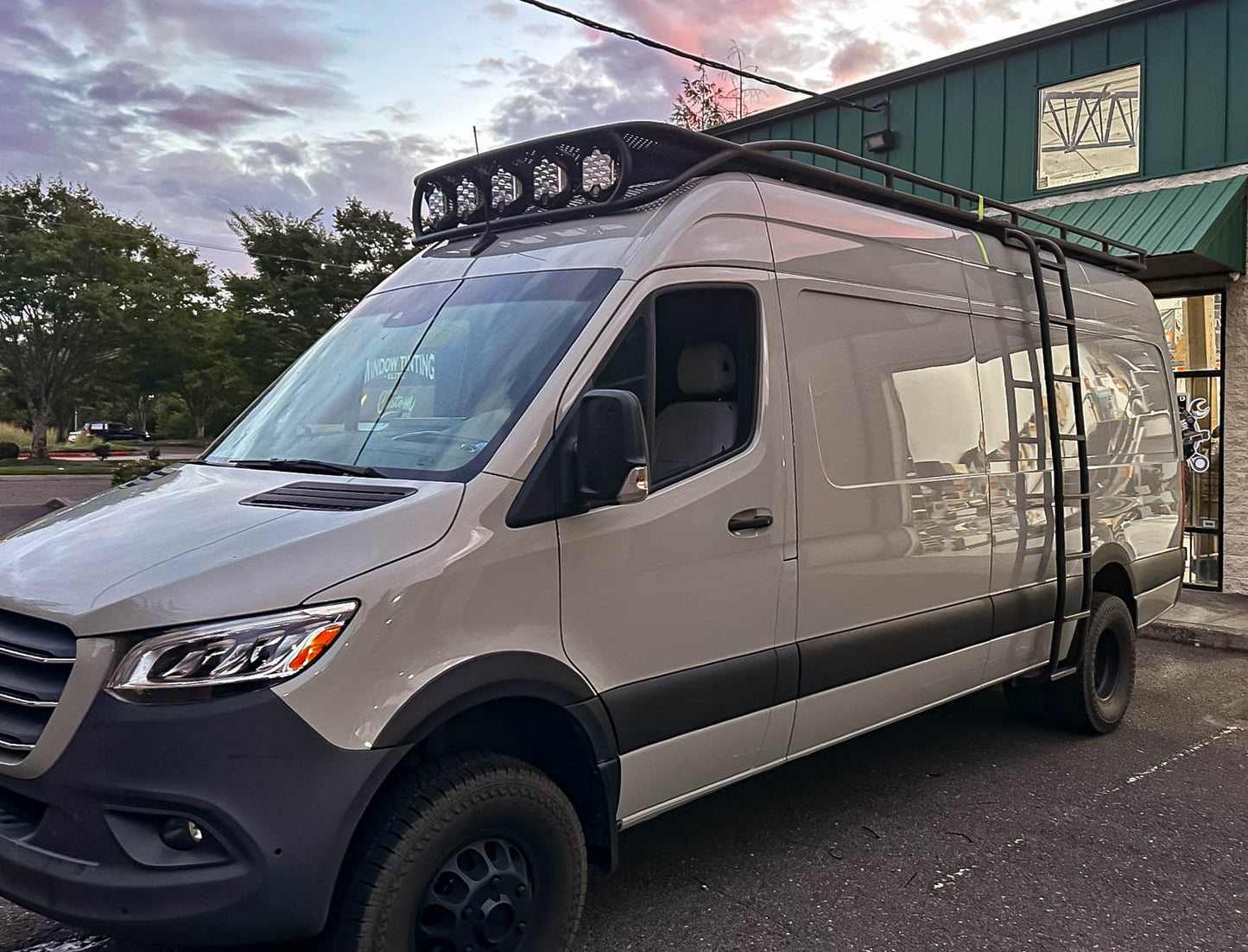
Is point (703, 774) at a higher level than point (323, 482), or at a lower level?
lower

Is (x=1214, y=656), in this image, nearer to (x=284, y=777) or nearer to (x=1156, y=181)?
(x=1156, y=181)

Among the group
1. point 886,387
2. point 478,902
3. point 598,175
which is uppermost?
point 598,175

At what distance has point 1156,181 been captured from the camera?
31.0ft

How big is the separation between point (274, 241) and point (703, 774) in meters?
28.1

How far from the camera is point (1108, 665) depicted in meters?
5.83

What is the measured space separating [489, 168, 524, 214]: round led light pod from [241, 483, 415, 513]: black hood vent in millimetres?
1513

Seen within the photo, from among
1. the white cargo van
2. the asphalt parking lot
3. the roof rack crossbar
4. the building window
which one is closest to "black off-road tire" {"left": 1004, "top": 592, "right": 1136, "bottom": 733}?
the asphalt parking lot

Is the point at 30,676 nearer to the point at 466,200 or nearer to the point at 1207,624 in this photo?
the point at 466,200

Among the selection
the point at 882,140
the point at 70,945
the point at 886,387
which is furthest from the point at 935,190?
the point at 882,140

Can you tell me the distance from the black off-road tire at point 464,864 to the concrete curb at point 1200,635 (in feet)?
20.8

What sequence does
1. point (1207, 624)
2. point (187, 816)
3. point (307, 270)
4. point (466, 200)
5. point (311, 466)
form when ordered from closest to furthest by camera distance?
1. point (187, 816)
2. point (311, 466)
3. point (466, 200)
4. point (1207, 624)
5. point (307, 270)

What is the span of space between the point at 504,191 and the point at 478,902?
2.59m

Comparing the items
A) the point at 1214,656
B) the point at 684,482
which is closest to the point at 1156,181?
the point at 1214,656

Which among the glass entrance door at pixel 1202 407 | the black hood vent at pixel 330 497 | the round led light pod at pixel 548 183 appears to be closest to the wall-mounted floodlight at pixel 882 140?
the glass entrance door at pixel 1202 407
